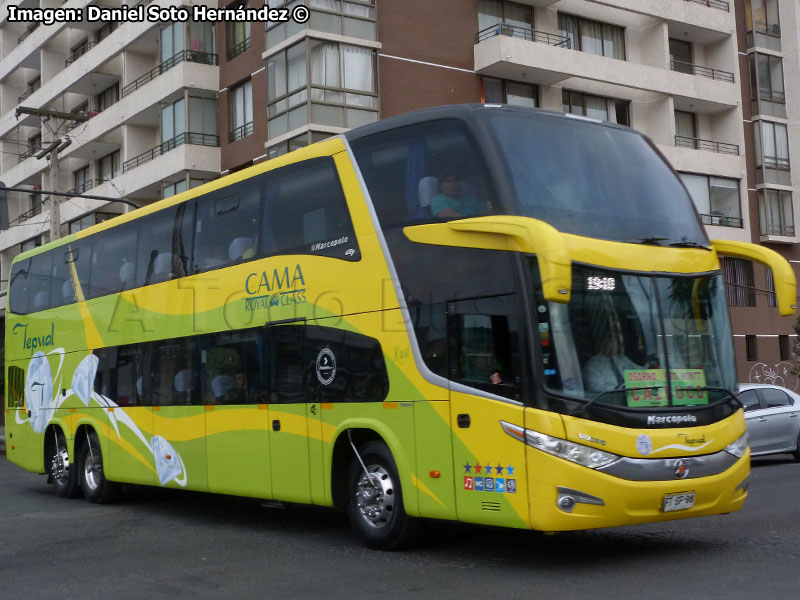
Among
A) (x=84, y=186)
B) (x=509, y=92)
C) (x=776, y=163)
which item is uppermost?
(x=509, y=92)

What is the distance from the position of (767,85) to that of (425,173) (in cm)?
3301

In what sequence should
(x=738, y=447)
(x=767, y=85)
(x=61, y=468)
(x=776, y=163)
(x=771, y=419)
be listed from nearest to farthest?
(x=738, y=447) < (x=61, y=468) < (x=771, y=419) < (x=776, y=163) < (x=767, y=85)

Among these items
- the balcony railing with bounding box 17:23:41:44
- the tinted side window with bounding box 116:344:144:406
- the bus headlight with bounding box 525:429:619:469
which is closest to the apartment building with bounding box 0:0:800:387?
the balcony railing with bounding box 17:23:41:44

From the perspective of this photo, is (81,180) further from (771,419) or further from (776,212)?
(771,419)

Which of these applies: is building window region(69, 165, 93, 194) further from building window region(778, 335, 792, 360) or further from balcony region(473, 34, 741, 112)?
building window region(778, 335, 792, 360)

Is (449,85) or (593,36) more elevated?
(593,36)

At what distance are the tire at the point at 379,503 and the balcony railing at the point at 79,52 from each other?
116 feet

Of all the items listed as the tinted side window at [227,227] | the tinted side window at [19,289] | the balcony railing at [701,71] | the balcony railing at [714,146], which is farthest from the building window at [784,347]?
the tinted side window at [227,227]

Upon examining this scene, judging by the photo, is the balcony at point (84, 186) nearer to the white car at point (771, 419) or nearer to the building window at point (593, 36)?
the building window at point (593, 36)

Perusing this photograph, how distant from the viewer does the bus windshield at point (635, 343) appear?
8.66 meters

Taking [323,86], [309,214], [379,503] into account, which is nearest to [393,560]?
[379,503]

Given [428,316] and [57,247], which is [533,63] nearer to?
[57,247]

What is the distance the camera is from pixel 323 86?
28.1 metres

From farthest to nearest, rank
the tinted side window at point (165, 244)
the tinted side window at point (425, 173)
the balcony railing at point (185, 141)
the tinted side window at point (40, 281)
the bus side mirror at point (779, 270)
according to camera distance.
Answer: the balcony railing at point (185, 141) < the tinted side window at point (40, 281) < the tinted side window at point (165, 244) < the bus side mirror at point (779, 270) < the tinted side window at point (425, 173)
